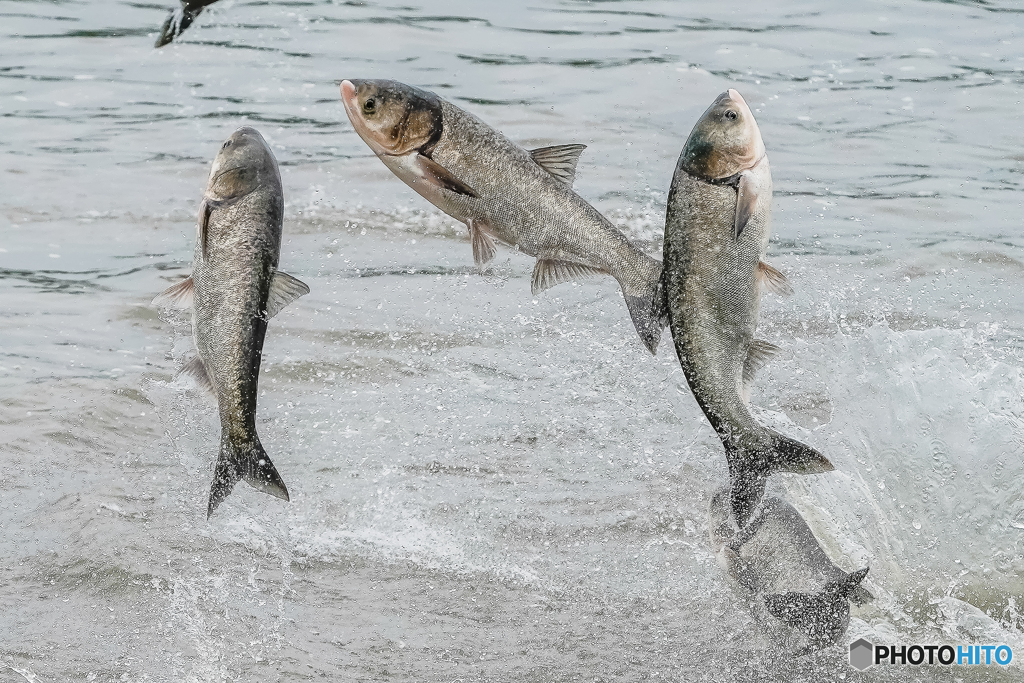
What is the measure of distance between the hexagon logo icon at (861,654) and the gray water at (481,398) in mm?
67

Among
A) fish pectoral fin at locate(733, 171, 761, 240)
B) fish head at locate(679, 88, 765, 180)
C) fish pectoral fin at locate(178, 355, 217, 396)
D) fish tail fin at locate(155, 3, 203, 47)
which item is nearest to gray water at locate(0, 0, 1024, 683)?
fish pectoral fin at locate(178, 355, 217, 396)

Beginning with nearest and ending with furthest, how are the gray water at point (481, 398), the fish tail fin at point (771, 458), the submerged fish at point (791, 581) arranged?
1. the fish tail fin at point (771, 458)
2. the submerged fish at point (791, 581)
3. the gray water at point (481, 398)

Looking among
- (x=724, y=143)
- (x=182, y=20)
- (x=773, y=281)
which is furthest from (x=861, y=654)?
(x=182, y=20)

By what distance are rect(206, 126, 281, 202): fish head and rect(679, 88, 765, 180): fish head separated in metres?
1.21

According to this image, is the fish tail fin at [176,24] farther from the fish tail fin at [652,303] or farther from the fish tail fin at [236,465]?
the fish tail fin at [652,303]

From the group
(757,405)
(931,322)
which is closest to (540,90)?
(931,322)

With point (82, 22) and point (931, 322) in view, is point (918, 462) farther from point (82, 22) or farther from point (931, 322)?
point (82, 22)

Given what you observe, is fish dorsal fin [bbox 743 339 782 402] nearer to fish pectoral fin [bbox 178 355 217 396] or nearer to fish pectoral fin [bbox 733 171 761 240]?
fish pectoral fin [bbox 733 171 761 240]

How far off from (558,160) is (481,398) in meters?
3.04

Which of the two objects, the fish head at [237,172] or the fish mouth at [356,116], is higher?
the fish mouth at [356,116]

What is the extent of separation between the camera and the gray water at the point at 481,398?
15.7 ft

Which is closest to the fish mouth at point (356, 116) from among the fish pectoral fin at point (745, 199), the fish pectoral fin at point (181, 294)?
the fish pectoral fin at point (181, 294)

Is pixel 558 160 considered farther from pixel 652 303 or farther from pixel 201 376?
pixel 201 376

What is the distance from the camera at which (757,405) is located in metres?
6.35
